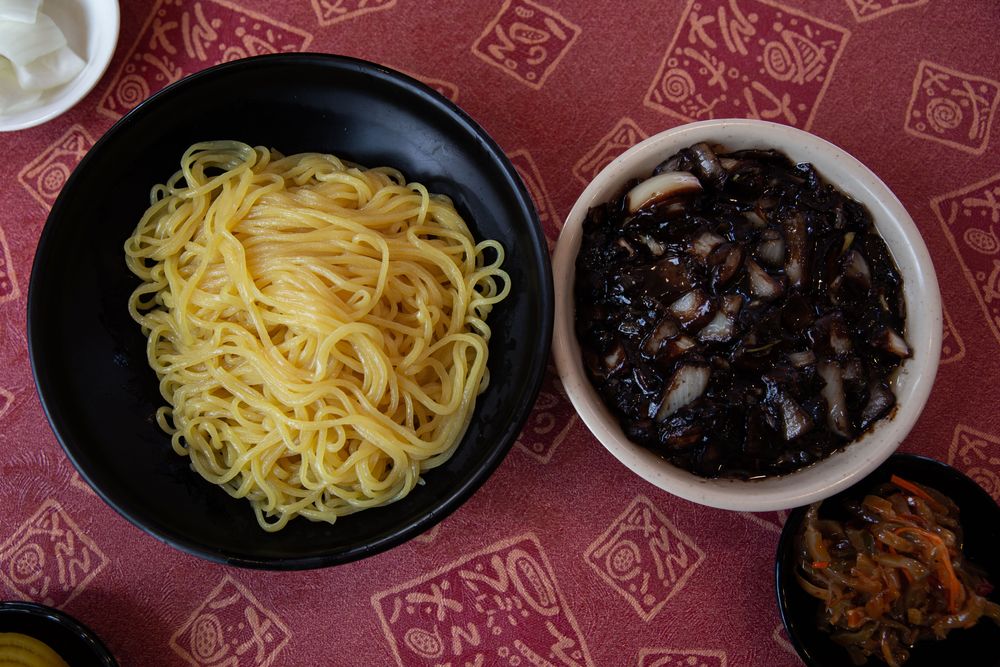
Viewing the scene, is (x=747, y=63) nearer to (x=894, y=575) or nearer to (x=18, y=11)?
(x=894, y=575)

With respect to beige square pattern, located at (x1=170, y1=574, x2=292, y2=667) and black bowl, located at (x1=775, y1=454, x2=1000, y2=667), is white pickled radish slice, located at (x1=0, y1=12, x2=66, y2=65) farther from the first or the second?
black bowl, located at (x1=775, y1=454, x2=1000, y2=667)

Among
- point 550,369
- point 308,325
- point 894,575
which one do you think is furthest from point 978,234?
point 308,325

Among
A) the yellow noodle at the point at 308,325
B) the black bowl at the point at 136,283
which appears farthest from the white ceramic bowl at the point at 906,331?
the yellow noodle at the point at 308,325

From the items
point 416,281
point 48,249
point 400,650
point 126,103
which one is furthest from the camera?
point 126,103

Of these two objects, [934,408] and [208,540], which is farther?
[934,408]

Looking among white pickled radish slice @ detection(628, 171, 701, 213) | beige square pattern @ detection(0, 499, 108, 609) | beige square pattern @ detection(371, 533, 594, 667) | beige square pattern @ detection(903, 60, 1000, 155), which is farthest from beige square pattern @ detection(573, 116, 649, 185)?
beige square pattern @ detection(0, 499, 108, 609)

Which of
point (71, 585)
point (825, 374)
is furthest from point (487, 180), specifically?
point (71, 585)

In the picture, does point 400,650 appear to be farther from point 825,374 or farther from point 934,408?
point 934,408
